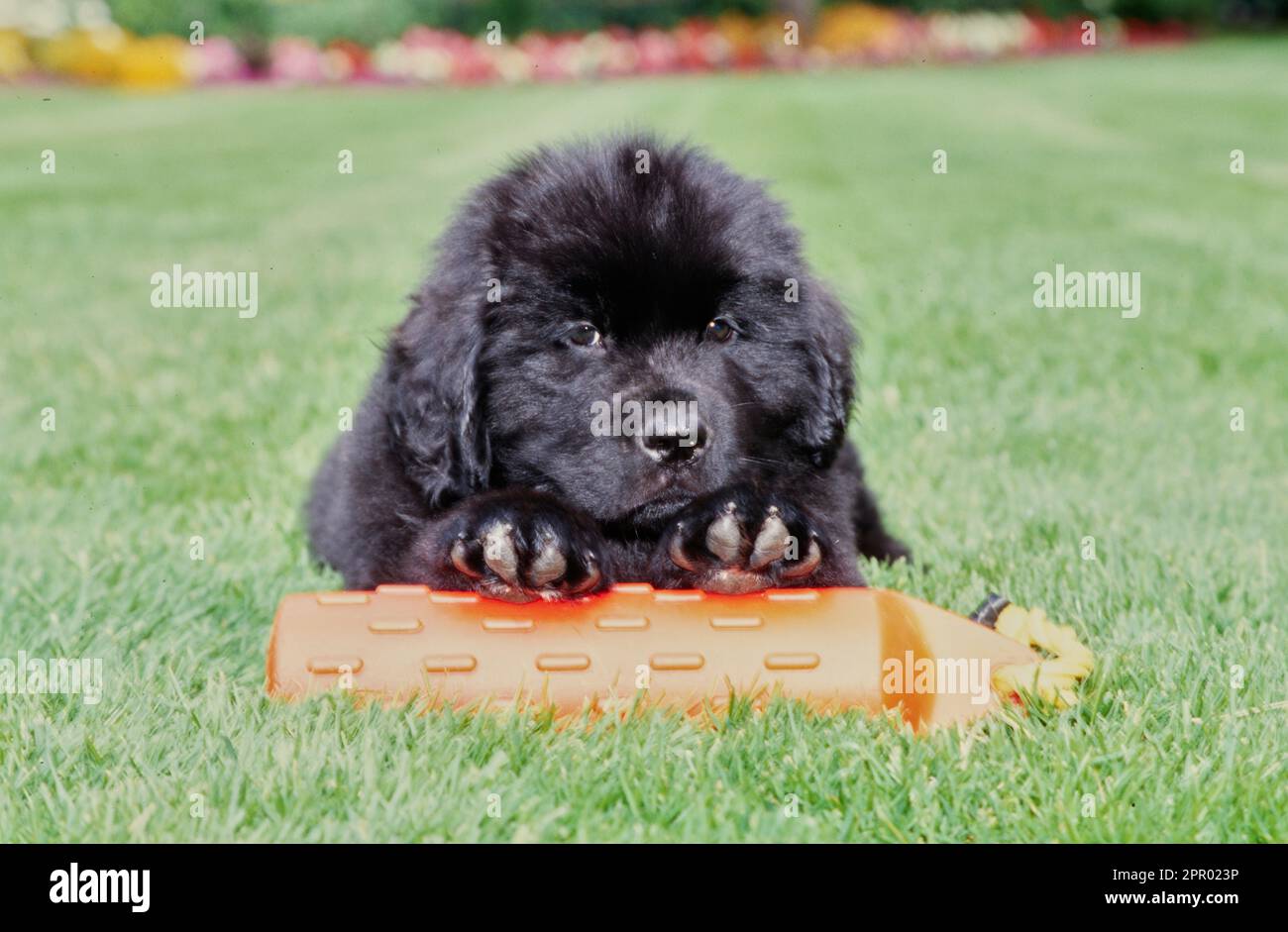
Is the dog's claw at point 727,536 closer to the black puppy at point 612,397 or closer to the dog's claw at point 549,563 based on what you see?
the black puppy at point 612,397

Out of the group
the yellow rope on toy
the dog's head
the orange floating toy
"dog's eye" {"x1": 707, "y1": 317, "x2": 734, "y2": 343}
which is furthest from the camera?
"dog's eye" {"x1": 707, "y1": 317, "x2": 734, "y2": 343}

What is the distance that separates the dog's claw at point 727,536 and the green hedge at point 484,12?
1008 inches

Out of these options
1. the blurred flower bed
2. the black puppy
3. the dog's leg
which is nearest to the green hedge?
the blurred flower bed

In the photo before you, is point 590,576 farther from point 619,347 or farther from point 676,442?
point 619,347

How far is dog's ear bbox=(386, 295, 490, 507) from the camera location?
2.95 meters

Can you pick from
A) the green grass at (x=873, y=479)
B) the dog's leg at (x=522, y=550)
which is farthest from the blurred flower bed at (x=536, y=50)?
the dog's leg at (x=522, y=550)

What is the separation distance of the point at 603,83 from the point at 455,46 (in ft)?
12.0

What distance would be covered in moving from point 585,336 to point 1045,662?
1124mm

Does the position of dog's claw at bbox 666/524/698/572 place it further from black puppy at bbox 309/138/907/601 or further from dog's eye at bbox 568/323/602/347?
dog's eye at bbox 568/323/602/347

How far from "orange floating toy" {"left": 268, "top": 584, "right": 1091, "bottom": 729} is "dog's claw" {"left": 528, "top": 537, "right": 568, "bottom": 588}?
7cm

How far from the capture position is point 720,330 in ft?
9.93

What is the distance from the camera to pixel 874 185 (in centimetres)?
1131

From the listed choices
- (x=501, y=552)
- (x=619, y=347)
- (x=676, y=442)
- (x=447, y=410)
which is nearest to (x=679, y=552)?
(x=676, y=442)

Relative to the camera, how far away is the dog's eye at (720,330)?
301cm
